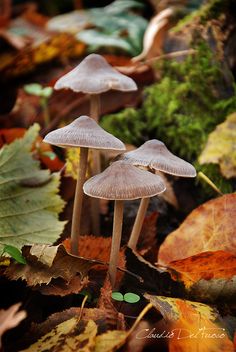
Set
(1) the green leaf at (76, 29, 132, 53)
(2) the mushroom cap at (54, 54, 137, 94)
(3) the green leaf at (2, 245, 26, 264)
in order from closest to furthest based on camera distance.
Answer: (3) the green leaf at (2, 245, 26, 264)
(2) the mushroom cap at (54, 54, 137, 94)
(1) the green leaf at (76, 29, 132, 53)

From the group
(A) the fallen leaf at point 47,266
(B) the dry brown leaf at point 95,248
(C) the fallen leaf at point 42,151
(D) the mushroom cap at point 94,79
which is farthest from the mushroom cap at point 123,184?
(C) the fallen leaf at point 42,151

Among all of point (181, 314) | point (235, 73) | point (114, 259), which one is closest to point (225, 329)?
point (181, 314)

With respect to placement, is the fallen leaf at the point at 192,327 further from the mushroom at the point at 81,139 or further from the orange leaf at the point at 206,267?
the mushroom at the point at 81,139

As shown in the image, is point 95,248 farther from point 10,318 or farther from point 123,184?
point 10,318

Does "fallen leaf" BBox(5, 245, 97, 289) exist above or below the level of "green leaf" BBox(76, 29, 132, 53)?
A: above

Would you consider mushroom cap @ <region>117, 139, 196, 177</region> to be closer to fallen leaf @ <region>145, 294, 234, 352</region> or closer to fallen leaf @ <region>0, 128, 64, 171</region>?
fallen leaf @ <region>145, 294, 234, 352</region>

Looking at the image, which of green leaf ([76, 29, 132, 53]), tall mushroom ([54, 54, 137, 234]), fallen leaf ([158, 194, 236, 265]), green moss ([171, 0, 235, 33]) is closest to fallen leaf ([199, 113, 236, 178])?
fallen leaf ([158, 194, 236, 265])
